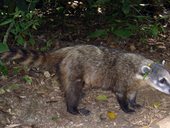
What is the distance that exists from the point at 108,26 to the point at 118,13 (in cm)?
36

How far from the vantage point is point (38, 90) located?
5.18 meters

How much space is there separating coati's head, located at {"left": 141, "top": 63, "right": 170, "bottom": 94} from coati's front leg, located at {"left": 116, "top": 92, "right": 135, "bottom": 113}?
12.5 inches

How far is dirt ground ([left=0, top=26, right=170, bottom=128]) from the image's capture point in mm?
4738

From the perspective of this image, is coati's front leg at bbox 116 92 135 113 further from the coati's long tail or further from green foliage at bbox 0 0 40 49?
green foliage at bbox 0 0 40 49

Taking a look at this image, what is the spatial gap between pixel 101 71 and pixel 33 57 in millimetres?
781

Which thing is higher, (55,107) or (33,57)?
(33,57)

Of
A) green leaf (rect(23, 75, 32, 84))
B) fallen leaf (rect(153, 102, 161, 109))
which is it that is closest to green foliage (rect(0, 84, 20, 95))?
green leaf (rect(23, 75, 32, 84))

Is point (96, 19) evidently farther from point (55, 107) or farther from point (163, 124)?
point (163, 124)

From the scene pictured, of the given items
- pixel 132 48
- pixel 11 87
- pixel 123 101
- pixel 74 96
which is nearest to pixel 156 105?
pixel 123 101

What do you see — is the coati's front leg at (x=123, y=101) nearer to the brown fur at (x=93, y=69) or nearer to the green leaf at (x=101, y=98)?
the brown fur at (x=93, y=69)

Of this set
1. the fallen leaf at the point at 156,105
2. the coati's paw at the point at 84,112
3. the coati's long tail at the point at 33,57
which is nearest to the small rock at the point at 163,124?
the fallen leaf at the point at 156,105

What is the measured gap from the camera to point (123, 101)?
5.12m

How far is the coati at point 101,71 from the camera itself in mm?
4895

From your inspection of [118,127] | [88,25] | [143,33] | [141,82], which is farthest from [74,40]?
[118,127]
